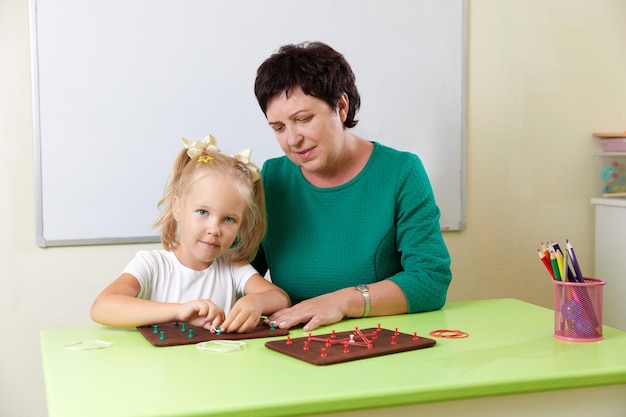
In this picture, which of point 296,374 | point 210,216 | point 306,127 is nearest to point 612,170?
point 306,127

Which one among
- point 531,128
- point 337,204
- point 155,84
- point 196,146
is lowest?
point 337,204

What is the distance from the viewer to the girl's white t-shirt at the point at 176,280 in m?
1.63

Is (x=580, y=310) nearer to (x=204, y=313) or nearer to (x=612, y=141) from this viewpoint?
(x=204, y=313)

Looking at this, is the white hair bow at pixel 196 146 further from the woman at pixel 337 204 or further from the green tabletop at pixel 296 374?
the green tabletop at pixel 296 374

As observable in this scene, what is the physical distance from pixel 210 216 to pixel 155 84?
3.05 feet

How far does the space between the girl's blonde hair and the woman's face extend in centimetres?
11

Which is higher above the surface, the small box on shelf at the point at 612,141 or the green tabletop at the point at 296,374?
the small box on shelf at the point at 612,141

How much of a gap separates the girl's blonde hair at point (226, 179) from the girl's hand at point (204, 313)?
27cm

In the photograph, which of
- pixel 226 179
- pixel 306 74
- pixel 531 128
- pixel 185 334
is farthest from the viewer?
pixel 531 128

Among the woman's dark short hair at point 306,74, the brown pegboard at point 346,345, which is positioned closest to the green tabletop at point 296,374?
the brown pegboard at point 346,345

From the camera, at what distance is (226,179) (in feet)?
5.39

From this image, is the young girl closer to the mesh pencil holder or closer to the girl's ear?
the girl's ear

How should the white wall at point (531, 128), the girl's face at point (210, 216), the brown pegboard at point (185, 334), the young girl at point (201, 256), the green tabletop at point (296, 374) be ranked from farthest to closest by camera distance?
1. the white wall at point (531, 128)
2. the girl's face at point (210, 216)
3. the young girl at point (201, 256)
4. the brown pegboard at point (185, 334)
5. the green tabletop at point (296, 374)

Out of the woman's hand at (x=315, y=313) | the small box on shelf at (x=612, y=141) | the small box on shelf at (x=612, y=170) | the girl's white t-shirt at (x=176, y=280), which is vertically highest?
the small box on shelf at (x=612, y=141)
